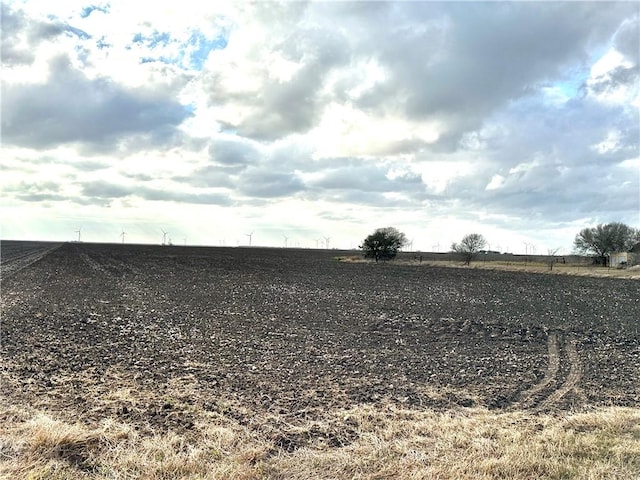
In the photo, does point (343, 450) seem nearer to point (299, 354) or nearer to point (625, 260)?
point (299, 354)

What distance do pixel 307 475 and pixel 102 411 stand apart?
12.0 feet

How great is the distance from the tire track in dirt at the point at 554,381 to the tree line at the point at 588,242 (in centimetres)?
7049

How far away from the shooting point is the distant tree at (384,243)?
86.5 m

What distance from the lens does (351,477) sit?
19.7ft

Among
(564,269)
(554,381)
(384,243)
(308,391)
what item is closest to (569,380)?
(554,381)

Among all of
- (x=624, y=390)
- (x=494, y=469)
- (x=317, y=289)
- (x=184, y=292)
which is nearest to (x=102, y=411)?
(x=494, y=469)

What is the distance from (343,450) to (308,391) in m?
2.65

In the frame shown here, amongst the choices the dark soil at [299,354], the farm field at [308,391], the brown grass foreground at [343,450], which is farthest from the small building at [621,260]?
the brown grass foreground at [343,450]

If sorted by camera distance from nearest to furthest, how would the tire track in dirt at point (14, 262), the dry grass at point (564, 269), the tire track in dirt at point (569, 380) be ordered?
the tire track in dirt at point (569, 380)
the tire track in dirt at point (14, 262)
the dry grass at point (564, 269)

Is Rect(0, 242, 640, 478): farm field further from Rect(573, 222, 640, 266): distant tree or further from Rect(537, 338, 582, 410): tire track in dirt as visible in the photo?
Rect(573, 222, 640, 266): distant tree

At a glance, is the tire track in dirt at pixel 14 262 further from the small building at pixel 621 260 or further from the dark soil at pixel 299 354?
the small building at pixel 621 260

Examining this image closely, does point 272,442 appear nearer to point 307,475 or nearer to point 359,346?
point 307,475

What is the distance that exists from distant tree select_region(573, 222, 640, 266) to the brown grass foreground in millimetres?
82926

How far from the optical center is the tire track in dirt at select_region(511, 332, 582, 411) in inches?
352
